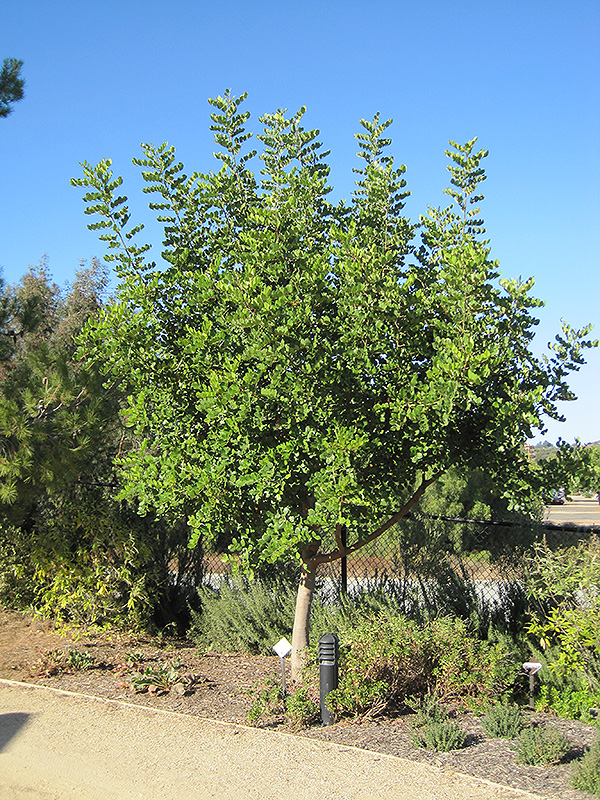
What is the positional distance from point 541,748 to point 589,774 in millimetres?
461

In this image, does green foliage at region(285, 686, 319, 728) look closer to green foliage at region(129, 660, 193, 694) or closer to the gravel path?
the gravel path

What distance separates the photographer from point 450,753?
15.9 feet

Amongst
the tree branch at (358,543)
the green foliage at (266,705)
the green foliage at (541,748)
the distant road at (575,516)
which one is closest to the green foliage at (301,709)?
the green foliage at (266,705)

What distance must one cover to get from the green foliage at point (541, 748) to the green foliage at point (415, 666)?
0.98 metres

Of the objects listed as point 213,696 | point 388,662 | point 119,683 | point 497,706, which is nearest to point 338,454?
point 388,662

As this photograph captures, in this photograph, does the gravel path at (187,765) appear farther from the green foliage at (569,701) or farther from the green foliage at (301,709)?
the green foliage at (569,701)

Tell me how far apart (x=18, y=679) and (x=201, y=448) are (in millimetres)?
2998

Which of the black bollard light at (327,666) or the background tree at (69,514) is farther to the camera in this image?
the background tree at (69,514)

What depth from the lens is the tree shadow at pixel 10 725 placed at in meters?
5.30

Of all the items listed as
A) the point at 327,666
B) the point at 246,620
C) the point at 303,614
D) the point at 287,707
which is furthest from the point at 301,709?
the point at 246,620

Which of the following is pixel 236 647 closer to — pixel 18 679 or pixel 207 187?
pixel 18 679

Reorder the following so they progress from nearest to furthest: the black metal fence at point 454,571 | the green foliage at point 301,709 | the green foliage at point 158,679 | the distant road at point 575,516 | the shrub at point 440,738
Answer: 1. the shrub at point 440,738
2. the green foliage at point 301,709
3. the green foliage at point 158,679
4. the black metal fence at point 454,571
5. the distant road at point 575,516

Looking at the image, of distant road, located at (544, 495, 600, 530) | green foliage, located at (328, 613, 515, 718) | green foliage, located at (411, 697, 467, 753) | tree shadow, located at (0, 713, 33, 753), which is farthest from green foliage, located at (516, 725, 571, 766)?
distant road, located at (544, 495, 600, 530)

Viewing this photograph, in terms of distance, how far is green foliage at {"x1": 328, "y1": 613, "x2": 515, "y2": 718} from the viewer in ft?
18.5
